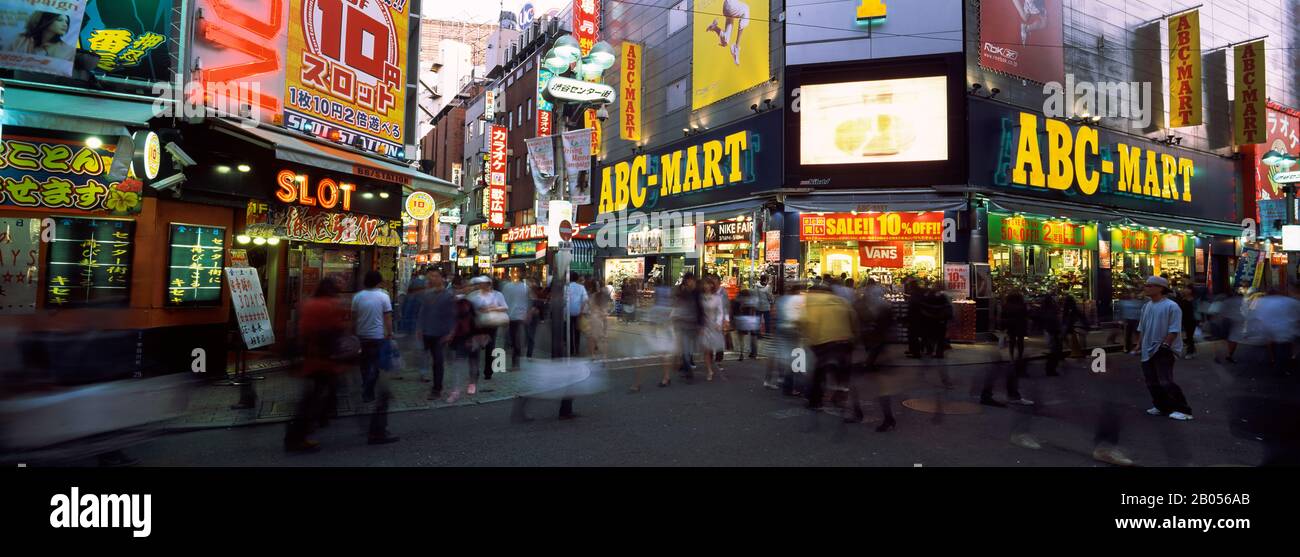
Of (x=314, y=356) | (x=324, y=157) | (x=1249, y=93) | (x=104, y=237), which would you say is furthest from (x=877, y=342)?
(x=1249, y=93)

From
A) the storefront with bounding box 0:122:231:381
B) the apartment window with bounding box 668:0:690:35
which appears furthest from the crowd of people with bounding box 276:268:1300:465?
the apartment window with bounding box 668:0:690:35

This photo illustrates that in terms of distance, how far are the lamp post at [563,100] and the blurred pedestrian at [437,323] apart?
296 cm

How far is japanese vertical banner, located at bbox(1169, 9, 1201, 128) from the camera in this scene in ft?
70.4

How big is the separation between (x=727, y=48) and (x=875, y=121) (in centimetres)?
626

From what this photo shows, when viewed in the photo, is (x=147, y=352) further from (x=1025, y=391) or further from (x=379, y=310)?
(x=1025, y=391)

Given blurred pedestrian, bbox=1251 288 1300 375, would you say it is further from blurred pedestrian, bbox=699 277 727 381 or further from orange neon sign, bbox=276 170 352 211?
orange neon sign, bbox=276 170 352 211

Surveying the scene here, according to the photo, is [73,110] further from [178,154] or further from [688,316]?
[688,316]

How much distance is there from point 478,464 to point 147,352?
726 centimetres

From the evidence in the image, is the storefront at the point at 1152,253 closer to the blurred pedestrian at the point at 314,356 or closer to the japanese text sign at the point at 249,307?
the blurred pedestrian at the point at 314,356

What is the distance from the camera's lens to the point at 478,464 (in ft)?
18.7

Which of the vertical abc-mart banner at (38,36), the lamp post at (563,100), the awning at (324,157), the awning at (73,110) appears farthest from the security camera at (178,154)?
the lamp post at (563,100)

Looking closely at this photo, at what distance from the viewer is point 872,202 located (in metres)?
18.2

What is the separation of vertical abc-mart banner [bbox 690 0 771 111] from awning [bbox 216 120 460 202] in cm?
1150

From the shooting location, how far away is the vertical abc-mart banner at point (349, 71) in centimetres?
1245
